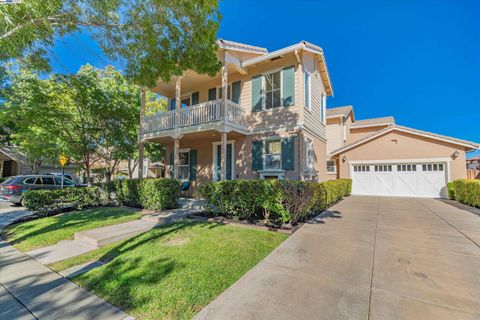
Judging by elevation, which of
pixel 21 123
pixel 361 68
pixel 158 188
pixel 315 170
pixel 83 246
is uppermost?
pixel 361 68

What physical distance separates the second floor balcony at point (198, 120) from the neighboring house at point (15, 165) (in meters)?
15.8

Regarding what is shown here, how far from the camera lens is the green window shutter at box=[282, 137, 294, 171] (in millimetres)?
9688

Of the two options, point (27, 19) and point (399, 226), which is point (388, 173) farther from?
point (27, 19)

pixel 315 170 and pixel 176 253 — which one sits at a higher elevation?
pixel 315 170

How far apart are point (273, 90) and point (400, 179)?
Answer: 37.6 feet

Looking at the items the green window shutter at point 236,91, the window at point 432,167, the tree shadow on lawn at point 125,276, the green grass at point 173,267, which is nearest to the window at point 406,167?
the window at point 432,167

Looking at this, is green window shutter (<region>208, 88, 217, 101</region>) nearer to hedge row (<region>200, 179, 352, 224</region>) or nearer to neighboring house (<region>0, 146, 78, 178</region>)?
hedge row (<region>200, 179, 352, 224</region>)

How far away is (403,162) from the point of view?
14531mm

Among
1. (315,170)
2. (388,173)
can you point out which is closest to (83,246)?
(315,170)

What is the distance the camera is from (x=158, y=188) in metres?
8.48

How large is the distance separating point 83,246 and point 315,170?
Answer: 33.6 ft

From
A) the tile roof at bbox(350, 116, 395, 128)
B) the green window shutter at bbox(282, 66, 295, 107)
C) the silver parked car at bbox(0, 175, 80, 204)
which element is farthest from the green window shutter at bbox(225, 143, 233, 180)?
the tile roof at bbox(350, 116, 395, 128)

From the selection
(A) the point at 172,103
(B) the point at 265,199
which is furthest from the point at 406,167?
(A) the point at 172,103

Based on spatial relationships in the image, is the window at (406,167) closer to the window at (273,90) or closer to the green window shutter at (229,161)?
the window at (273,90)
